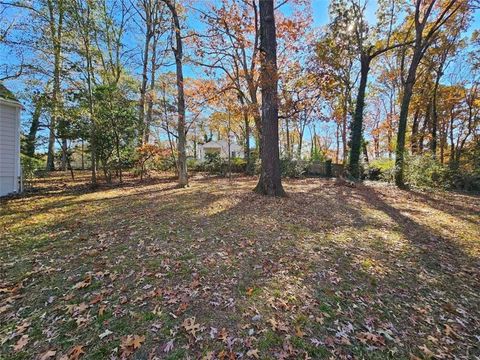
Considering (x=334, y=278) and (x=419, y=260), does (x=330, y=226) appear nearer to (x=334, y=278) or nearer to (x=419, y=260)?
(x=419, y=260)

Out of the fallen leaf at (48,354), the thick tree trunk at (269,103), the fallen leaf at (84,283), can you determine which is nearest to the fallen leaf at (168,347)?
the fallen leaf at (48,354)

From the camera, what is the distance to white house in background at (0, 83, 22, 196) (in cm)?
824

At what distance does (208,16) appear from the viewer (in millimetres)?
10312

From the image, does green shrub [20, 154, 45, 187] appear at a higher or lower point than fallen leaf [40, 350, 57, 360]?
higher

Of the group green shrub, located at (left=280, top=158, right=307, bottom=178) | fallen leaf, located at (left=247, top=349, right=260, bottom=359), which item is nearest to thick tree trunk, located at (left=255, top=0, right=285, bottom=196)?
fallen leaf, located at (left=247, top=349, right=260, bottom=359)

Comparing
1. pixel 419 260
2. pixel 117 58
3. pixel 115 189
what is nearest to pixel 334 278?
pixel 419 260

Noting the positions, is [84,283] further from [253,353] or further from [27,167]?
[27,167]

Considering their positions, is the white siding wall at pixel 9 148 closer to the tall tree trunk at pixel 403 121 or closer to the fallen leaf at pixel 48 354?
the fallen leaf at pixel 48 354

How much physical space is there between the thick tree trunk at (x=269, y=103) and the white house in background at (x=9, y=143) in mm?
8187

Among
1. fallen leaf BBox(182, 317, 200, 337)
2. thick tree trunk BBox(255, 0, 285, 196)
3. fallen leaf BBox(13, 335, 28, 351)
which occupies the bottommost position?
fallen leaf BBox(13, 335, 28, 351)

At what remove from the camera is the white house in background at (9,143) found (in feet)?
27.0

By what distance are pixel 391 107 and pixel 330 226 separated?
23574 millimetres

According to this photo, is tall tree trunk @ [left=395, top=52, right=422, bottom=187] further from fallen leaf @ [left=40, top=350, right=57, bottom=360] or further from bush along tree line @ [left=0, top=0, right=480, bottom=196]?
→ fallen leaf @ [left=40, top=350, right=57, bottom=360]

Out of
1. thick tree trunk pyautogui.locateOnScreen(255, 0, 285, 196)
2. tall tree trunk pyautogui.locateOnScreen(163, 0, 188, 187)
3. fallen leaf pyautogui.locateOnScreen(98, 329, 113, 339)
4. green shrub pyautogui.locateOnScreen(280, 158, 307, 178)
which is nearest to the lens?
fallen leaf pyautogui.locateOnScreen(98, 329, 113, 339)
